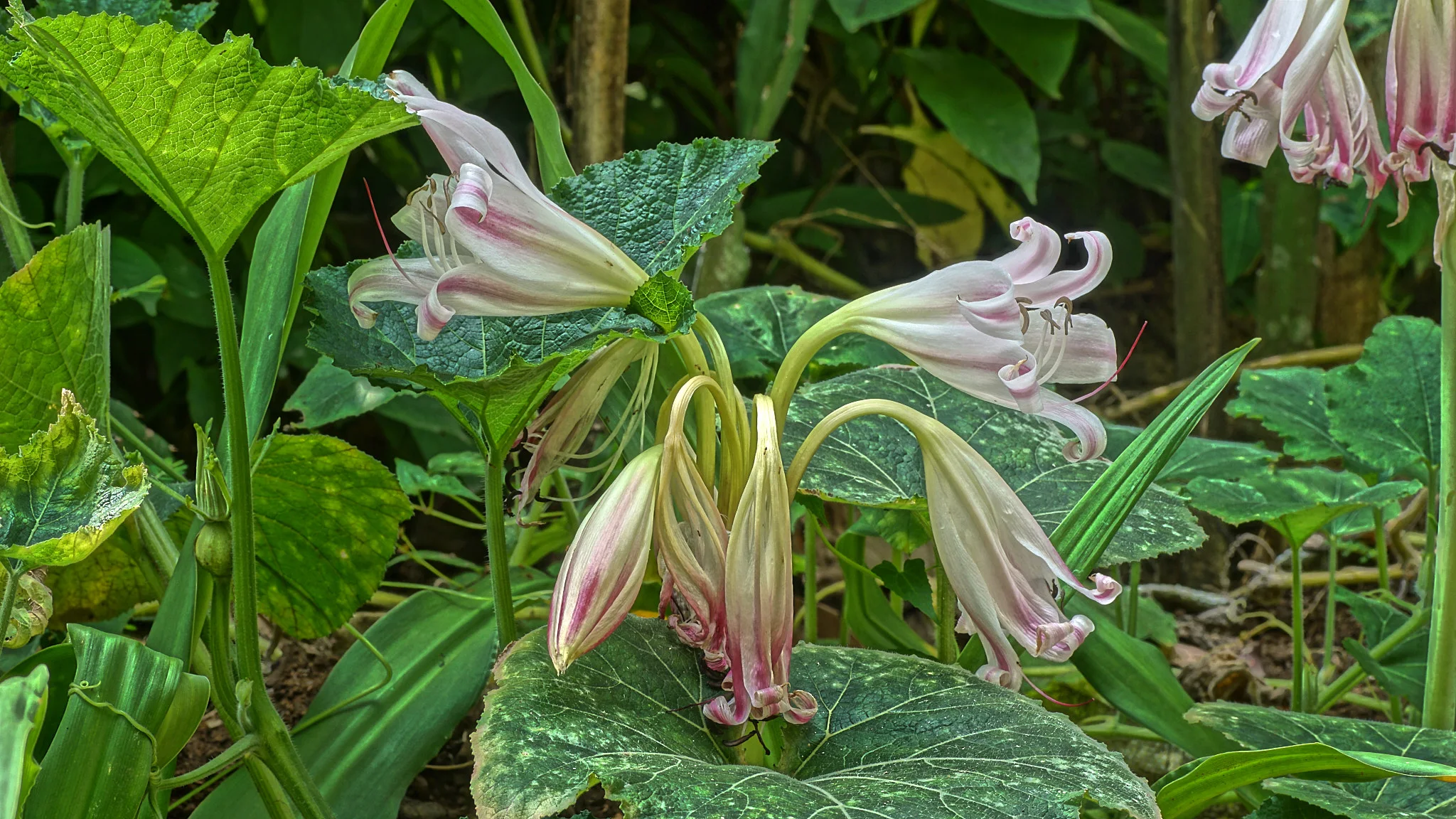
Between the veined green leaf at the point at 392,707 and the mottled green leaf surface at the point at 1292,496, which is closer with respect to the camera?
the veined green leaf at the point at 392,707

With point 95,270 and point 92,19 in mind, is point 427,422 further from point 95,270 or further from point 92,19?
point 92,19

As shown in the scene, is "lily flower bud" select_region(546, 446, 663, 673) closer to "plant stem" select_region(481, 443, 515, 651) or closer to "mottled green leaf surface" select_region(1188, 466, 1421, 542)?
"plant stem" select_region(481, 443, 515, 651)

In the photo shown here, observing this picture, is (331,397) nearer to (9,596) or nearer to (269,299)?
(269,299)

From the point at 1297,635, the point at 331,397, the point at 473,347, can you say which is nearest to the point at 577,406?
the point at 473,347

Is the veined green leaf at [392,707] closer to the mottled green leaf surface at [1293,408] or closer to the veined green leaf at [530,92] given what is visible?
the veined green leaf at [530,92]

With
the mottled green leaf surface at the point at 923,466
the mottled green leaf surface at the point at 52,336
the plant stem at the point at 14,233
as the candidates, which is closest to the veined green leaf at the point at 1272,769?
the mottled green leaf surface at the point at 923,466

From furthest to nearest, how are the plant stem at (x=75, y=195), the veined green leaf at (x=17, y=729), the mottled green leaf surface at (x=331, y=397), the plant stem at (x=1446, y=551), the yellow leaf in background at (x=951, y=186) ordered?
the yellow leaf in background at (x=951, y=186), the mottled green leaf surface at (x=331, y=397), the plant stem at (x=75, y=195), the plant stem at (x=1446, y=551), the veined green leaf at (x=17, y=729)

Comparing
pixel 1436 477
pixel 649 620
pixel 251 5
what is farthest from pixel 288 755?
pixel 251 5

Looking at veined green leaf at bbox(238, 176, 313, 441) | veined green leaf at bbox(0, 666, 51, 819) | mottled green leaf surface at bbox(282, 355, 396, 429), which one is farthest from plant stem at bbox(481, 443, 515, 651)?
mottled green leaf surface at bbox(282, 355, 396, 429)
